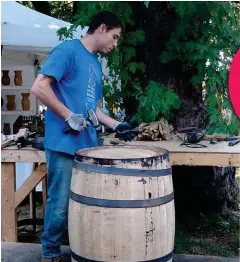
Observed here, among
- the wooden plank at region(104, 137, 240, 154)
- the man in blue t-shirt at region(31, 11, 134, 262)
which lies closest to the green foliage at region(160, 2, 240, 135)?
the wooden plank at region(104, 137, 240, 154)

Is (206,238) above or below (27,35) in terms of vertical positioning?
below

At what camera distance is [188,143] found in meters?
3.67

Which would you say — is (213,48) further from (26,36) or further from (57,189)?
(26,36)

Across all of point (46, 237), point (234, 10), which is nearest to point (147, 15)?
point (234, 10)

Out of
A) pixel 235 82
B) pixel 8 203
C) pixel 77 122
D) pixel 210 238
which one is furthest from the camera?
pixel 210 238

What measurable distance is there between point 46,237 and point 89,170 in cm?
87

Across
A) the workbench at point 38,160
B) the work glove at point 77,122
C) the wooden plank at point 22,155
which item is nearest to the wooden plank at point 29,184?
the workbench at point 38,160

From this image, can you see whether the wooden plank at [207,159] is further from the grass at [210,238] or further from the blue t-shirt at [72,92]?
the grass at [210,238]

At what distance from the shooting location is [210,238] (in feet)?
15.7

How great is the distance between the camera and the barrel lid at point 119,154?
7.94 feet

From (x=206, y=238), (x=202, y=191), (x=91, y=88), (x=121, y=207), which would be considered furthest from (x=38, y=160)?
(x=202, y=191)

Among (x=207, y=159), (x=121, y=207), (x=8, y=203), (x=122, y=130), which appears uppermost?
(x=122, y=130)

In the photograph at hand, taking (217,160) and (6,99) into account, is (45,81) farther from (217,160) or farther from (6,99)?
(6,99)

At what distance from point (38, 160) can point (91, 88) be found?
37.5 inches
